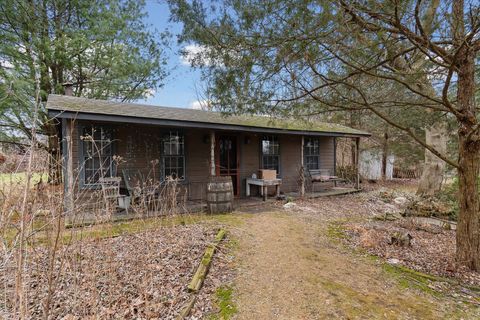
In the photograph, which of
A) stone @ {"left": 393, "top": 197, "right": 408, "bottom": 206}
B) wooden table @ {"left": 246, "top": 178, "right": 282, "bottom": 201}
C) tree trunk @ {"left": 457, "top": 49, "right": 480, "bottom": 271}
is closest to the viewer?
tree trunk @ {"left": 457, "top": 49, "right": 480, "bottom": 271}

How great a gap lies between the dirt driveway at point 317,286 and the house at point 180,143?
230 centimetres

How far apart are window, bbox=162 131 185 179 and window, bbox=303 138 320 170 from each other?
502cm

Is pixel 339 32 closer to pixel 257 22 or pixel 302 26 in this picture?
pixel 302 26

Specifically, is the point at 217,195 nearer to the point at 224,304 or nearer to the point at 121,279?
the point at 121,279

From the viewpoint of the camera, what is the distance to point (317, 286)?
10.7ft

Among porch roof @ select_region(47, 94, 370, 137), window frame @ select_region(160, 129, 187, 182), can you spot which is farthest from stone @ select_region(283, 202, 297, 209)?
window frame @ select_region(160, 129, 187, 182)

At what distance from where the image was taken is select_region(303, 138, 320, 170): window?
1076cm

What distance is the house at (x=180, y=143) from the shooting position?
6050mm

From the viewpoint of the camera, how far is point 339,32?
10.4ft

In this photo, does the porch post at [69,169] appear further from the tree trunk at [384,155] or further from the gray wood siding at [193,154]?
the tree trunk at [384,155]

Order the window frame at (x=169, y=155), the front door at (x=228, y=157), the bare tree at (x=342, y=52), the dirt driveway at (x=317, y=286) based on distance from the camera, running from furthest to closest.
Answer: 1. the front door at (x=228, y=157)
2. the window frame at (x=169, y=155)
3. the bare tree at (x=342, y=52)
4. the dirt driveway at (x=317, y=286)

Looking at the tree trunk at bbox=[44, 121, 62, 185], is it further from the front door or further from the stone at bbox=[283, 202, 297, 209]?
the stone at bbox=[283, 202, 297, 209]

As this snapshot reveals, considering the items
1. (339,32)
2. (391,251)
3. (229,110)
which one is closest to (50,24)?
(229,110)

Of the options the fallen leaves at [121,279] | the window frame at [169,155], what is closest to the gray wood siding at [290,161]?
the window frame at [169,155]
